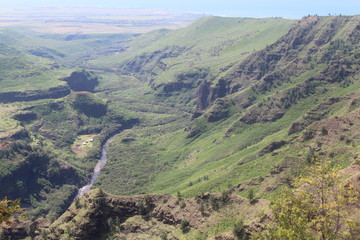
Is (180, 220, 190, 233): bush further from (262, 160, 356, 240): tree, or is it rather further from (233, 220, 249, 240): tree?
(262, 160, 356, 240): tree

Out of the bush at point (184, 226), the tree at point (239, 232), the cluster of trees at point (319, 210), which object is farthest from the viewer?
the bush at point (184, 226)

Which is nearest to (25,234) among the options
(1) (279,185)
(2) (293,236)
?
(1) (279,185)

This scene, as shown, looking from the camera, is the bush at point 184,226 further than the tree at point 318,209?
Yes

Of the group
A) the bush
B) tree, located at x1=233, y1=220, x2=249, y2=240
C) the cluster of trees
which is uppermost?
the cluster of trees

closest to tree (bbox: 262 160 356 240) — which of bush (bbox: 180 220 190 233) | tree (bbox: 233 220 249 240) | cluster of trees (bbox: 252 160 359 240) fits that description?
cluster of trees (bbox: 252 160 359 240)

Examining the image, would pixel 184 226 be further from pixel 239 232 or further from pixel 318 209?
pixel 318 209

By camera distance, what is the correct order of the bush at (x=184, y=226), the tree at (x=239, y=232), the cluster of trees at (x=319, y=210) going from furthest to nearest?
the bush at (x=184, y=226) → the tree at (x=239, y=232) → the cluster of trees at (x=319, y=210)

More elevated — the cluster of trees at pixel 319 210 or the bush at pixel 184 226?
the cluster of trees at pixel 319 210

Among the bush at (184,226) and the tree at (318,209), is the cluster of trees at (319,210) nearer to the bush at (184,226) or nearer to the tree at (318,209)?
the tree at (318,209)

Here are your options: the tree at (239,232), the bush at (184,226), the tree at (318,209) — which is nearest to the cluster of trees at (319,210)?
the tree at (318,209)

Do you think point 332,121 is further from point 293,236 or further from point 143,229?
point 293,236

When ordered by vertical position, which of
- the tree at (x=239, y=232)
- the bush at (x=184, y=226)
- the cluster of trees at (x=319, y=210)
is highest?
the cluster of trees at (x=319, y=210)

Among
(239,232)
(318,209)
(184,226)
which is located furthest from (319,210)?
(184,226)

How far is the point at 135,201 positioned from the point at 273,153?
78.2 m
